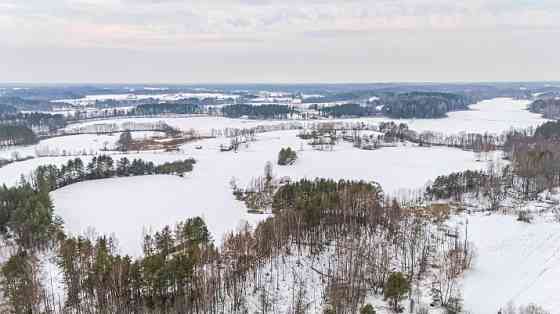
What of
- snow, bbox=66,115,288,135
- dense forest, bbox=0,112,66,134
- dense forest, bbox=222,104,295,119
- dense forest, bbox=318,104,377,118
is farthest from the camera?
dense forest, bbox=318,104,377,118

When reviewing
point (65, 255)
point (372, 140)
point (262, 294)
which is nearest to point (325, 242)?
point (262, 294)

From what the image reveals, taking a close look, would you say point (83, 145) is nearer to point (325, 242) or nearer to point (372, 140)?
point (372, 140)

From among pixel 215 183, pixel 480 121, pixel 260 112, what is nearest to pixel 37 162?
pixel 215 183

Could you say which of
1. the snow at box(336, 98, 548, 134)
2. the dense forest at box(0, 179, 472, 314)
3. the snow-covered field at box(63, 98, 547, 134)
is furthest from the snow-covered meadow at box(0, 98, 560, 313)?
the snow at box(336, 98, 548, 134)

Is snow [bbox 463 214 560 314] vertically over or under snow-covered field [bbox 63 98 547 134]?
under

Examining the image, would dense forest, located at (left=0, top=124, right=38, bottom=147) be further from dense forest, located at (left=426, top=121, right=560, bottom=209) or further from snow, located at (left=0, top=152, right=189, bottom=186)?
dense forest, located at (left=426, top=121, right=560, bottom=209)
